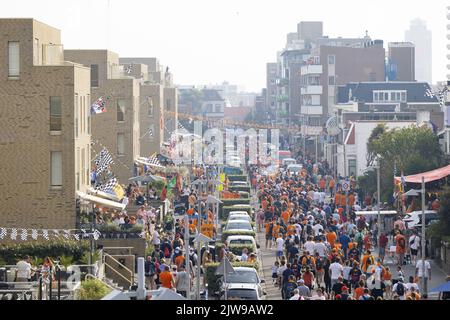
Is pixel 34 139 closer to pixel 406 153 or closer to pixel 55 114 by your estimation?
pixel 55 114

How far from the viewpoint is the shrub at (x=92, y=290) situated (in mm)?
26828

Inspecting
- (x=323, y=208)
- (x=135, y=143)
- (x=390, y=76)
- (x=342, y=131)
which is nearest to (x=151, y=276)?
(x=323, y=208)

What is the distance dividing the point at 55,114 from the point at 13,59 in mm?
2420

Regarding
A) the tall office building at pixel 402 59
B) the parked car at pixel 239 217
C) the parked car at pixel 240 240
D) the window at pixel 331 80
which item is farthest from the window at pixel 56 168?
the tall office building at pixel 402 59

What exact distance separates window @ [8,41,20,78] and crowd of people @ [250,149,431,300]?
10511 millimetres

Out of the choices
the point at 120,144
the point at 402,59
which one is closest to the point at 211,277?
the point at 120,144

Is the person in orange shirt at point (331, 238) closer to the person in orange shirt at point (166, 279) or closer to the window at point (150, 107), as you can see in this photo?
the person in orange shirt at point (166, 279)

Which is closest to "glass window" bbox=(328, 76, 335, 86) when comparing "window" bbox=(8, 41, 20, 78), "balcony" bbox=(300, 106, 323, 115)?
"balcony" bbox=(300, 106, 323, 115)

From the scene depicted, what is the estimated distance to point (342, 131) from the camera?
94.1 m

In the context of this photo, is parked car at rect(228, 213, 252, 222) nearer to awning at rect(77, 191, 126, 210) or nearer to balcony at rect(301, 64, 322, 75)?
awning at rect(77, 191, 126, 210)

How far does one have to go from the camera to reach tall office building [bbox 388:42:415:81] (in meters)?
146

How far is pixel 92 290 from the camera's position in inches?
1076
